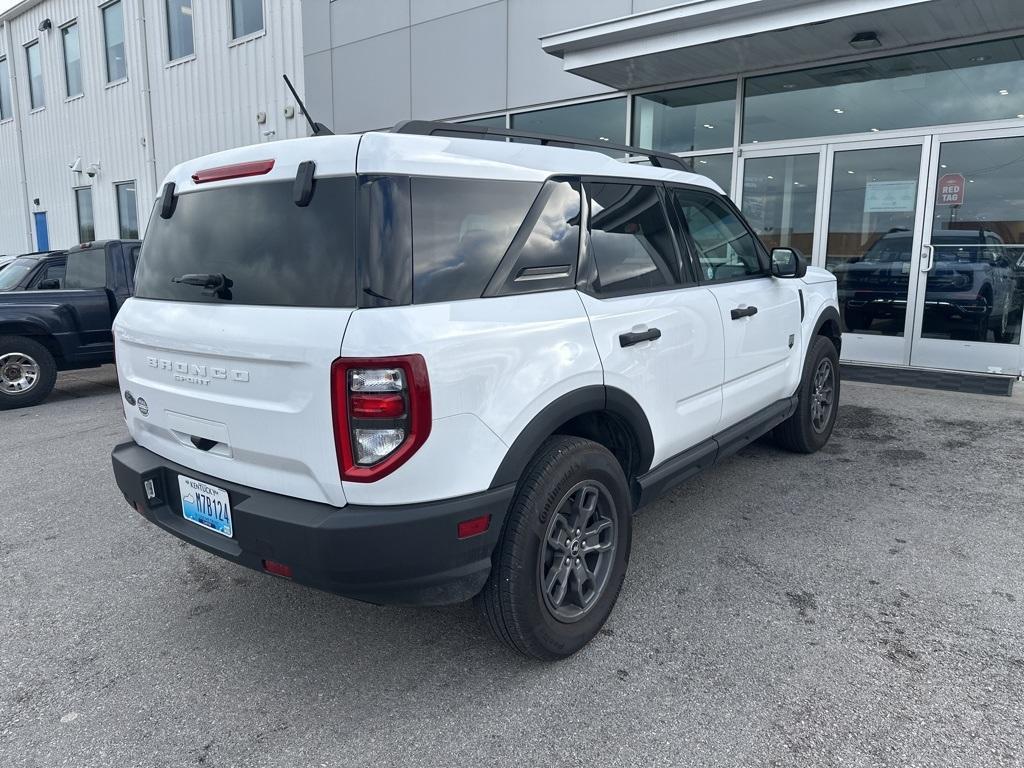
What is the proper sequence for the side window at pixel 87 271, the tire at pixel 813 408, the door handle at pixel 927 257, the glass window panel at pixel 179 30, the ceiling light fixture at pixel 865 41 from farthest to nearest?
the glass window panel at pixel 179 30, the side window at pixel 87 271, the door handle at pixel 927 257, the ceiling light fixture at pixel 865 41, the tire at pixel 813 408

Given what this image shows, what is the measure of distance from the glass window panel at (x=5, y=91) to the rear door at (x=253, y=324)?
22.8m

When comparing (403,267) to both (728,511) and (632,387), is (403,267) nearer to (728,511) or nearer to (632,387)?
(632,387)

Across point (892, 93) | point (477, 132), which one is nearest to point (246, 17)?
point (892, 93)

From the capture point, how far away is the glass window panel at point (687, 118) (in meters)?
8.43

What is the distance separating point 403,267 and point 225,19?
13681 mm

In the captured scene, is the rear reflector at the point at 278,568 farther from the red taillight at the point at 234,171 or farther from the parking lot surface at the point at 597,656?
the red taillight at the point at 234,171

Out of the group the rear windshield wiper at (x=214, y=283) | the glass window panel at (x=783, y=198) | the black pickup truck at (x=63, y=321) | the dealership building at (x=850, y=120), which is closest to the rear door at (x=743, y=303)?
the rear windshield wiper at (x=214, y=283)

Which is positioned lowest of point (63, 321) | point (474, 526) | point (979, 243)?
point (474, 526)

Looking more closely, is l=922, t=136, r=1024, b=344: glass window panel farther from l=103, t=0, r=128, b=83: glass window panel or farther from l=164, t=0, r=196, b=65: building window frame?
l=103, t=0, r=128, b=83: glass window panel

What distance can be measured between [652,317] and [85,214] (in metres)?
19.3

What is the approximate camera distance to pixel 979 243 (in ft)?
23.5

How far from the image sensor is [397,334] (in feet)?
6.67

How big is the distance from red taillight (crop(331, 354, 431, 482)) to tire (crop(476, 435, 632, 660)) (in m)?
0.52

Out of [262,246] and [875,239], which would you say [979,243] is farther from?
[262,246]
